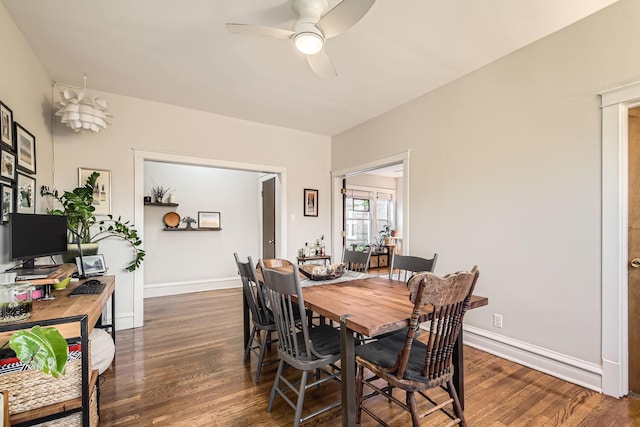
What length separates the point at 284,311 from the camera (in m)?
1.77

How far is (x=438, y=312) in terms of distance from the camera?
147 cm

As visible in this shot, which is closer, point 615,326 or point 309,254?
point 615,326

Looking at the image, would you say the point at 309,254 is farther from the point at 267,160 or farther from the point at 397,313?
the point at 397,313

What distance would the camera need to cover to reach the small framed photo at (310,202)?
4965 millimetres

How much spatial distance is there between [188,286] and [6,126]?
12.4 ft

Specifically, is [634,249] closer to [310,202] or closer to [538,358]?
[538,358]

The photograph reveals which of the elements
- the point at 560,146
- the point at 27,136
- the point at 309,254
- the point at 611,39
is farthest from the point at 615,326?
the point at 27,136

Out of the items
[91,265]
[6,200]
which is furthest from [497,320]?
[6,200]

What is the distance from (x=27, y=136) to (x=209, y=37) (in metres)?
1.72

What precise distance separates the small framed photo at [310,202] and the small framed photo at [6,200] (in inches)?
135

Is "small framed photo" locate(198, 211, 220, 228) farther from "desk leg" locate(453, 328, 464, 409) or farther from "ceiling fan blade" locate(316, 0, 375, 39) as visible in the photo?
"desk leg" locate(453, 328, 464, 409)

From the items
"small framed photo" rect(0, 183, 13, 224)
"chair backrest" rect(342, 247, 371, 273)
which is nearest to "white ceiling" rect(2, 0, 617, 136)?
"small framed photo" rect(0, 183, 13, 224)

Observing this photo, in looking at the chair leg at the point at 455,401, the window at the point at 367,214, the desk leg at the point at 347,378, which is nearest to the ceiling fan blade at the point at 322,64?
the desk leg at the point at 347,378

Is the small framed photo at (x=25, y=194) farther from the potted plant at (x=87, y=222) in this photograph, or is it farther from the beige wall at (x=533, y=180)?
the beige wall at (x=533, y=180)
